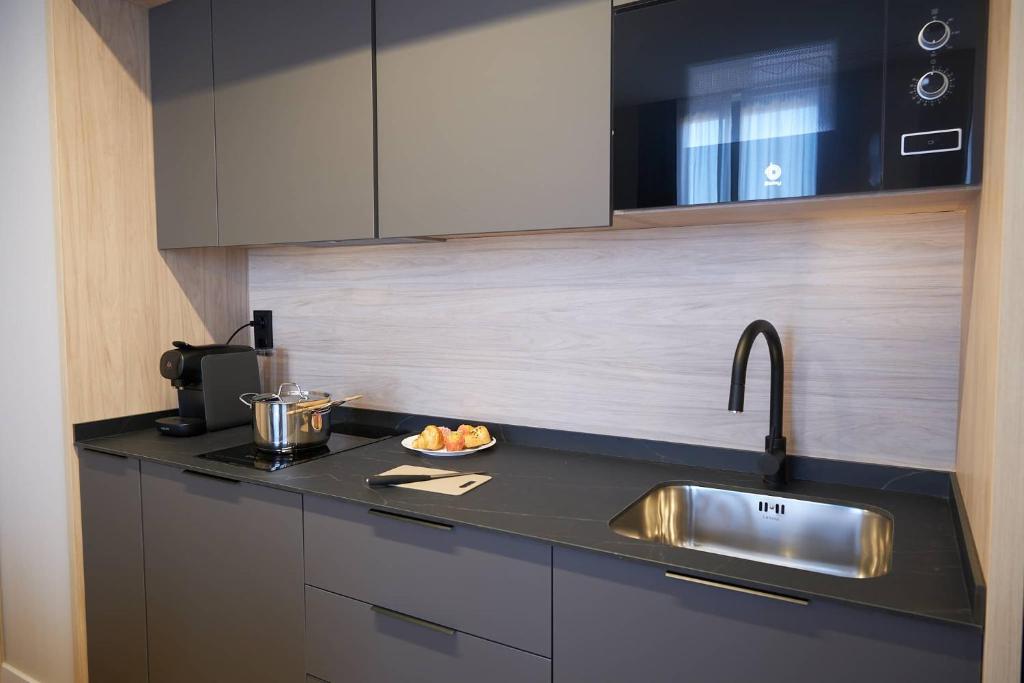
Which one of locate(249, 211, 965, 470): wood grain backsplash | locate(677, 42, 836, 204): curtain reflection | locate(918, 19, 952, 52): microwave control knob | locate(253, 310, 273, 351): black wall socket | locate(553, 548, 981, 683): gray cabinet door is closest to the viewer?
locate(553, 548, 981, 683): gray cabinet door

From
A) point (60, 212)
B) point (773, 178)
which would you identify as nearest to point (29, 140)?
point (60, 212)

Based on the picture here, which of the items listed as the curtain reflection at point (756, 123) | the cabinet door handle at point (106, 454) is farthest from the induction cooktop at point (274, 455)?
the curtain reflection at point (756, 123)

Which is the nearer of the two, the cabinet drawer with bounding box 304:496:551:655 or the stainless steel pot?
the cabinet drawer with bounding box 304:496:551:655

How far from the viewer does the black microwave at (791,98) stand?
3.84 ft

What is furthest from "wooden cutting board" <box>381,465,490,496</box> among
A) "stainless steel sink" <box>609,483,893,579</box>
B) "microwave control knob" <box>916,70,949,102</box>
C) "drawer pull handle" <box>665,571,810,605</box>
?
"microwave control knob" <box>916,70,949,102</box>

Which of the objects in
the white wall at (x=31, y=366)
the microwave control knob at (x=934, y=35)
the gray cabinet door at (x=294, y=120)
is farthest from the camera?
the white wall at (x=31, y=366)

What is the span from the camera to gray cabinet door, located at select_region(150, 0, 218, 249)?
2.13 metres

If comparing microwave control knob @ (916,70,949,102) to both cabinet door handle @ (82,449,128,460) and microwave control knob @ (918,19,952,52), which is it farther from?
cabinet door handle @ (82,449,128,460)

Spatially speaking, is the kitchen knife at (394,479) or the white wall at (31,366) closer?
the kitchen knife at (394,479)

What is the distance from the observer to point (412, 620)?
1475 mm

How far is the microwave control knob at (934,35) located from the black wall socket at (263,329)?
2.11 metres

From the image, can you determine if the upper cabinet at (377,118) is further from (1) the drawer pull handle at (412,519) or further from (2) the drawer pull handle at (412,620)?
(2) the drawer pull handle at (412,620)

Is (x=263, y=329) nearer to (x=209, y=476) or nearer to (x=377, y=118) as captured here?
(x=209, y=476)

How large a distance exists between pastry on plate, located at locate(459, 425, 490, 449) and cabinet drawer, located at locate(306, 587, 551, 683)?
1.77ft
